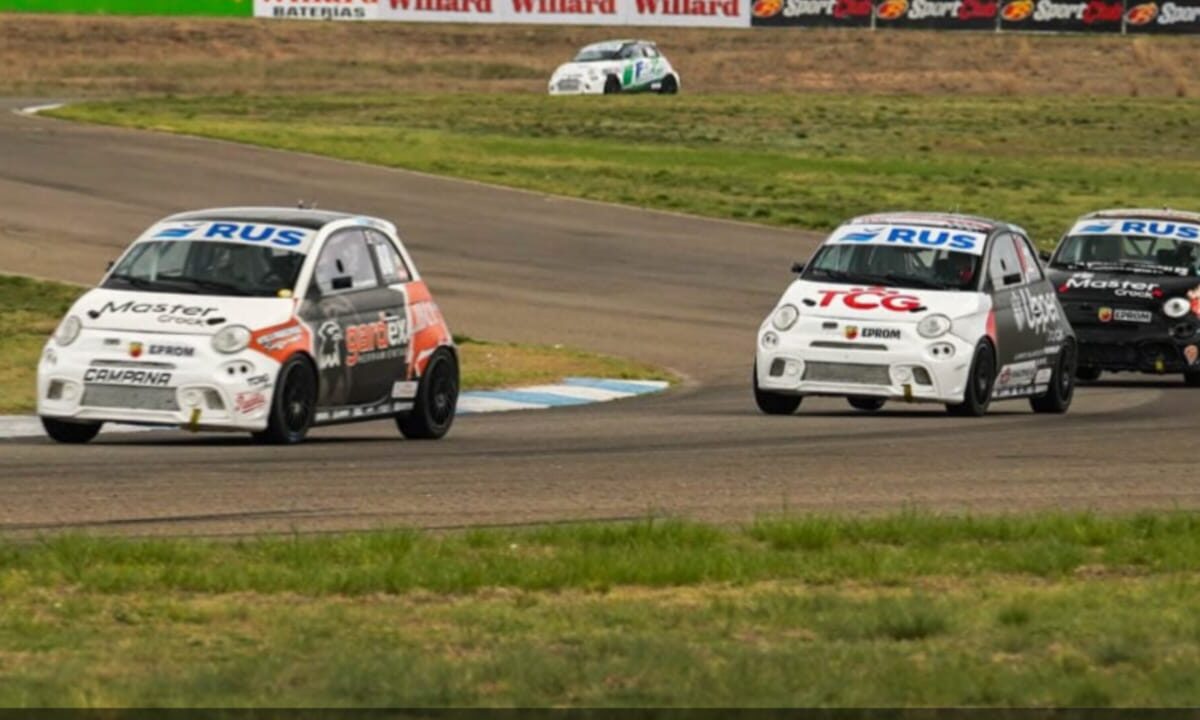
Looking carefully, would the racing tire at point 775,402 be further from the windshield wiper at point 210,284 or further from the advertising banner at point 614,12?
the advertising banner at point 614,12

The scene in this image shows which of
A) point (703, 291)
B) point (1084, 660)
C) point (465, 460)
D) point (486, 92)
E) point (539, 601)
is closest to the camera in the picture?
point (1084, 660)

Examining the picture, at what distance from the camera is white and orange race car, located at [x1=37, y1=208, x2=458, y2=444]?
53.8 ft

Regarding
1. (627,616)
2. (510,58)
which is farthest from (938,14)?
(627,616)

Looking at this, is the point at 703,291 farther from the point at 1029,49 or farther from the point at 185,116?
the point at 1029,49

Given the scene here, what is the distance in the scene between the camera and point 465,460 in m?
15.9

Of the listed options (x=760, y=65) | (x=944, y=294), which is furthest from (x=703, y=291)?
(x=760, y=65)

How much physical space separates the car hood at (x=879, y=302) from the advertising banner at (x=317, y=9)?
158 feet

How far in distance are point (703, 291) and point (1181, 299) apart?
8.26m

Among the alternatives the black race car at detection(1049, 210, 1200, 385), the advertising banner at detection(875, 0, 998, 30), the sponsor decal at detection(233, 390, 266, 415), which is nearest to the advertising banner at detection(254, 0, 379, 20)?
the advertising banner at detection(875, 0, 998, 30)

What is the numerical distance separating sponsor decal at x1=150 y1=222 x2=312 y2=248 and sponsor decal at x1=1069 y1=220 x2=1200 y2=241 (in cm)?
1064

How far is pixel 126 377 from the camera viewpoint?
16.4 m

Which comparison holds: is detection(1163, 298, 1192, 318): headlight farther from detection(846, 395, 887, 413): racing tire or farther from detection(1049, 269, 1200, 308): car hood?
detection(846, 395, 887, 413): racing tire

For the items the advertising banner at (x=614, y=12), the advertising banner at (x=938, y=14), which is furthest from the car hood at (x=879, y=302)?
the advertising banner at (x=938, y=14)

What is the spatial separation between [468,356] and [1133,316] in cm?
596
